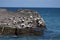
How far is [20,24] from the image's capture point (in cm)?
1466

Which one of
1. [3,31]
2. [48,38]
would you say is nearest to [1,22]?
[3,31]

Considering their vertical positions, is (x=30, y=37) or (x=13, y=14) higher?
(x=13, y=14)

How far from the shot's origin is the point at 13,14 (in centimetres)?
1589

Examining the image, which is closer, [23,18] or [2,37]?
[2,37]

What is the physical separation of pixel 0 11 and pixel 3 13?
428 mm

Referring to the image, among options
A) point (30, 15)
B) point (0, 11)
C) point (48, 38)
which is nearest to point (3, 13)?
point (0, 11)

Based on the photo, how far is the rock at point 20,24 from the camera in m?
14.4

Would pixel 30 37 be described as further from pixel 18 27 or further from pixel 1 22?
pixel 1 22

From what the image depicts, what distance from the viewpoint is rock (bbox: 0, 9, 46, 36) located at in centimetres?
1437

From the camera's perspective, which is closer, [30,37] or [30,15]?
[30,37]

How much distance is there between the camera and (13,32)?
1446cm

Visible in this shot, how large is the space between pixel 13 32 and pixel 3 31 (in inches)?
20.6

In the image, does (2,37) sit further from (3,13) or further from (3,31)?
(3,13)

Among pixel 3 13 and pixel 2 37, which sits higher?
pixel 3 13
